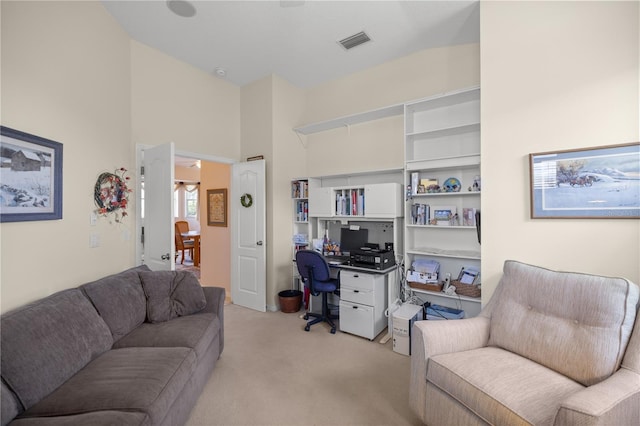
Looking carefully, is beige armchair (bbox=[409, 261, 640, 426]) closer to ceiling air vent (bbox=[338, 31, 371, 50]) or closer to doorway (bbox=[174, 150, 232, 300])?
ceiling air vent (bbox=[338, 31, 371, 50])

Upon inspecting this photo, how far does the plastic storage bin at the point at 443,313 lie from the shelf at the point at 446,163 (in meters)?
1.51

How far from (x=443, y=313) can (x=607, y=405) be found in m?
1.85

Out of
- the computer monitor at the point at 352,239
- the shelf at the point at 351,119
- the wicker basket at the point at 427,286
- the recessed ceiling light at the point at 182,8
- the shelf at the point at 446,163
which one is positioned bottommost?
the wicker basket at the point at 427,286

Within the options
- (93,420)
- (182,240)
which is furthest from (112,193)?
(182,240)

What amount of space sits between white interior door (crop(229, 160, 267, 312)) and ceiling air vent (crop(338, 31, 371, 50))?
171 centimetres

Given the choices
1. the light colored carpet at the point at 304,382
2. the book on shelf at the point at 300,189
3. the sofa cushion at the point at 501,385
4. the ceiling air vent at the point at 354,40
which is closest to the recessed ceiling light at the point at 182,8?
the ceiling air vent at the point at 354,40

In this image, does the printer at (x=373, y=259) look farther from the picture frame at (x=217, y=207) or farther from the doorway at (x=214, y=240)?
the picture frame at (x=217, y=207)

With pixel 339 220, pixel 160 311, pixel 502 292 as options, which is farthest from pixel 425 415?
pixel 339 220

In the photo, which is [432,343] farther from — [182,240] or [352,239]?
[182,240]

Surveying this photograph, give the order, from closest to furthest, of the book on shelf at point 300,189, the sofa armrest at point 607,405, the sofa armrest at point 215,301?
1. the sofa armrest at point 607,405
2. the sofa armrest at point 215,301
3. the book on shelf at point 300,189

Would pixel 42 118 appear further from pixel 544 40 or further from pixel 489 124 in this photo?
pixel 544 40

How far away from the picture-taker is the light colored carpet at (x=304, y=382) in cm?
186

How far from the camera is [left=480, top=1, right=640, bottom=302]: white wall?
6.16 feet

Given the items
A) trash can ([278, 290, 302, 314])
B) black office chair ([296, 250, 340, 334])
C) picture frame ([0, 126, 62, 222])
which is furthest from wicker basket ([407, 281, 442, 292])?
picture frame ([0, 126, 62, 222])
